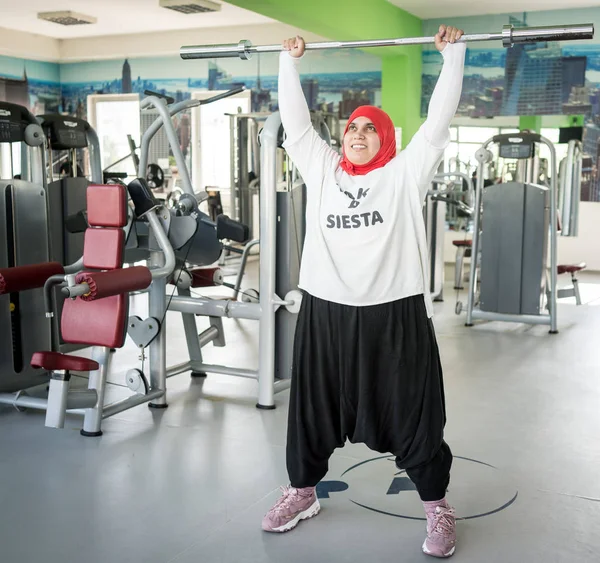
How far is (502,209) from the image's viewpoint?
252 inches

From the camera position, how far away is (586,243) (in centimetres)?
1033

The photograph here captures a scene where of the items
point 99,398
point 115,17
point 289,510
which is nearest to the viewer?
point 289,510

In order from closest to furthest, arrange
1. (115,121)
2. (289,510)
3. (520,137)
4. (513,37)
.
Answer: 1. (513,37)
2. (289,510)
3. (520,137)
4. (115,121)

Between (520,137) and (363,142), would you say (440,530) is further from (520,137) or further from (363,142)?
(520,137)

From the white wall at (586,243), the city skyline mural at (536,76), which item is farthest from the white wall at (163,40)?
the white wall at (586,243)

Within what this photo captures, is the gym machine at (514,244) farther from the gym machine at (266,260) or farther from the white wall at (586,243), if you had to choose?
the white wall at (586,243)

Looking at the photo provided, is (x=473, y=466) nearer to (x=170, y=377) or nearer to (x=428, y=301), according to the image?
(x=428, y=301)

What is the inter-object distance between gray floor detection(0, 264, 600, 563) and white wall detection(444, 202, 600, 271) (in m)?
6.29

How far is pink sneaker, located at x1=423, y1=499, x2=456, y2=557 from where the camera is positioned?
238cm

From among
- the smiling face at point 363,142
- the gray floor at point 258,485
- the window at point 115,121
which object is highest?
the window at point 115,121

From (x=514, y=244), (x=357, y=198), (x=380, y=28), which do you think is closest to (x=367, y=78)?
(x=380, y=28)

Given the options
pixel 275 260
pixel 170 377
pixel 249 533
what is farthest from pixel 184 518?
pixel 170 377

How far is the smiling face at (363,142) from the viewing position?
2.37 m

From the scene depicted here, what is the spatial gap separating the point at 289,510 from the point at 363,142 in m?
1.22
